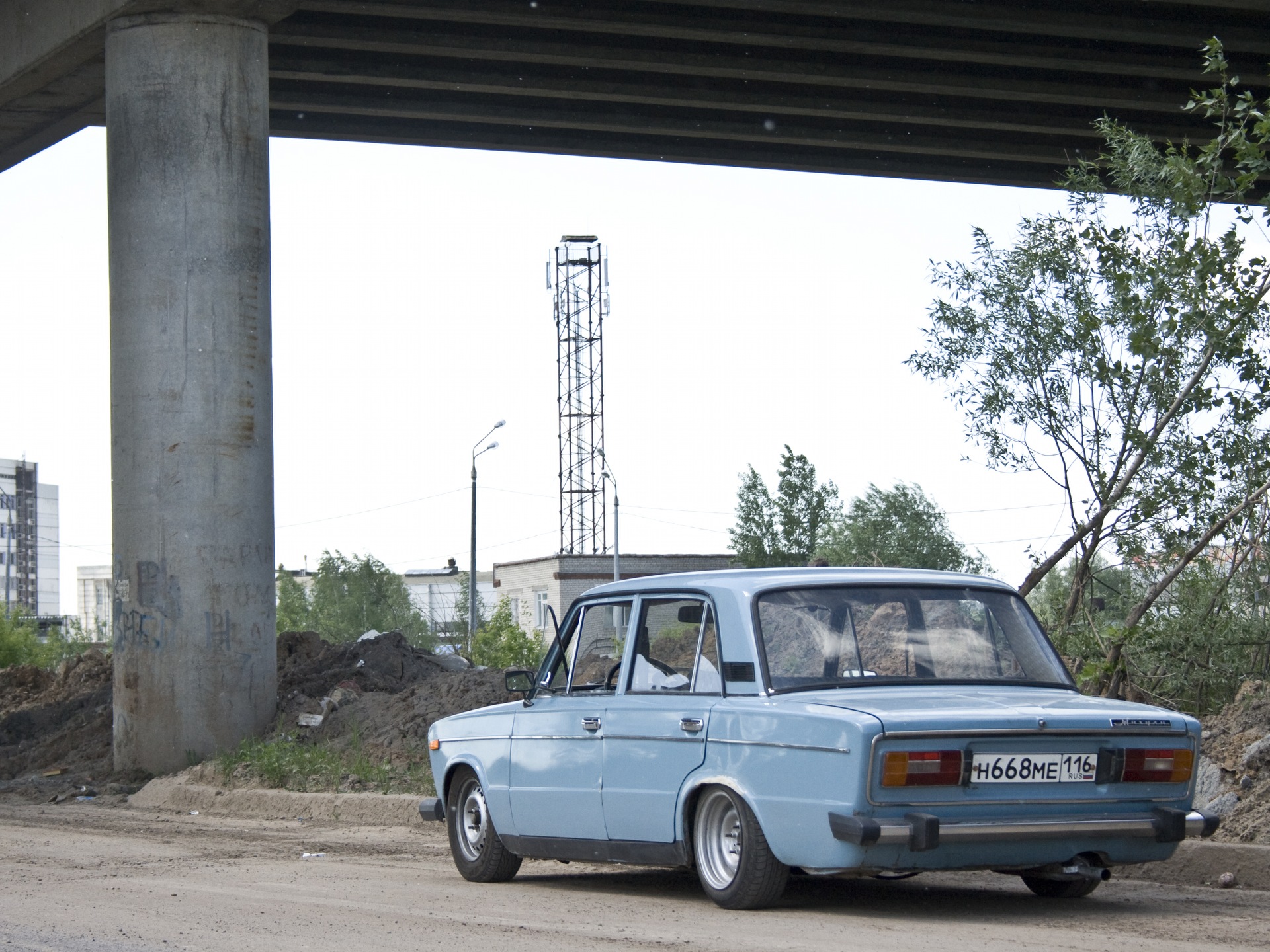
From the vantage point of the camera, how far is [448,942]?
627 centimetres

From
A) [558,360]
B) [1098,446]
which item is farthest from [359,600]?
[1098,446]

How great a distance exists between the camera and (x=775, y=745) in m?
6.58

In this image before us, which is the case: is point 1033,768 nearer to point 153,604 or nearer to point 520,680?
point 520,680

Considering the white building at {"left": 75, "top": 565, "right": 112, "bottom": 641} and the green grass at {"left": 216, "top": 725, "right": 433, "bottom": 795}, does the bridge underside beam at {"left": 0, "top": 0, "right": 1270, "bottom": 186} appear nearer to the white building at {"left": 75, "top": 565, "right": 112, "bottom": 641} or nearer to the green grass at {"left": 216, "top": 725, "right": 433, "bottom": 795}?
the green grass at {"left": 216, "top": 725, "right": 433, "bottom": 795}

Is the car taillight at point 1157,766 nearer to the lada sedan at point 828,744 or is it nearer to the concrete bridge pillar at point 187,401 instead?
the lada sedan at point 828,744

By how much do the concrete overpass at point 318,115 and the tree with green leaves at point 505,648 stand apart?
62.2ft

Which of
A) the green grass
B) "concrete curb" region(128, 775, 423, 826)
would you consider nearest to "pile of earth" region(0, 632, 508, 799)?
the green grass

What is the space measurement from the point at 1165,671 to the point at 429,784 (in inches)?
228

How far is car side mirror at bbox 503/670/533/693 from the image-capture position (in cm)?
841

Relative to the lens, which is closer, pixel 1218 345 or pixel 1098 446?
pixel 1218 345

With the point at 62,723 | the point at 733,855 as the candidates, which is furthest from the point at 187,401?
the point at 733,855

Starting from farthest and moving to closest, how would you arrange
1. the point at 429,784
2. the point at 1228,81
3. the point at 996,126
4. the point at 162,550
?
the point at 996,126 < the point at 162,550 < the point at 429,784 < the point at 1228,81

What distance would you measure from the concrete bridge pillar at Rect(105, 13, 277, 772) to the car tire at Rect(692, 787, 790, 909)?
1023 centimetres

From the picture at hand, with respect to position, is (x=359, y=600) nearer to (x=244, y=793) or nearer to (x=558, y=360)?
(x=558, y=360)
